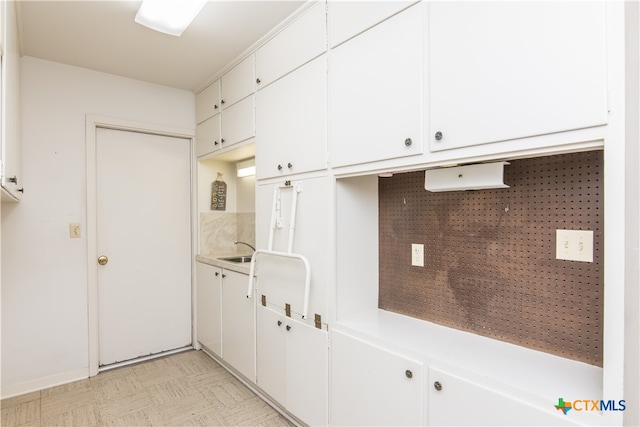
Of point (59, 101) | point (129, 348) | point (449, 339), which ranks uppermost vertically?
point (59, 101)

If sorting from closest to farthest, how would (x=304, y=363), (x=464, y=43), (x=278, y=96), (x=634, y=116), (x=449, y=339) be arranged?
(x=634, y=116)
(x=464, y=43)
(x=449, y=339)
(x=304, y=363)
(x=278, y=96)

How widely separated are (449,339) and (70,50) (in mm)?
3136

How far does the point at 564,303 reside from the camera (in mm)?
1333

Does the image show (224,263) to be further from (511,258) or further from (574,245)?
(574,245)

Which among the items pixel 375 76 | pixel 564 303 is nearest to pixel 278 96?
pixel 375 76

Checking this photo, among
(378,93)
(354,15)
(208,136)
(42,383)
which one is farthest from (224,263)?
(354,15)

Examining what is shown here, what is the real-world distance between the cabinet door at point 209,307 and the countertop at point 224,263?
0.05 m

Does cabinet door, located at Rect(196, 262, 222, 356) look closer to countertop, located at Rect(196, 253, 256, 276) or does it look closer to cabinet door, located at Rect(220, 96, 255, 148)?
countertop, located at Rect(196, 253, 256, 276)

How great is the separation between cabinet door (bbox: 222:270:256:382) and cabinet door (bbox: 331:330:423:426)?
900 millimetres

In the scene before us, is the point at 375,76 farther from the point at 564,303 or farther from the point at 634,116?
the point at 564,303

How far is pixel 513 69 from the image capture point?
3.76ft

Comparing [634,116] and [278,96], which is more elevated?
[278,96]

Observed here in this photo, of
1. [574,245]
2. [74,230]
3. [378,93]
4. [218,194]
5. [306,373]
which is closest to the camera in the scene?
[574,245]

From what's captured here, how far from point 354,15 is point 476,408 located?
178 cm
